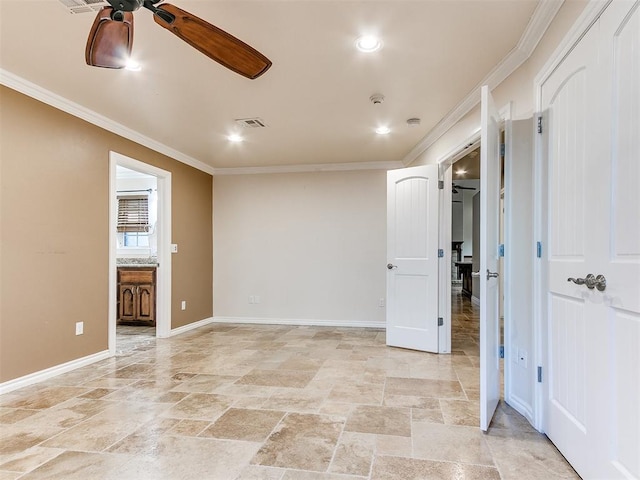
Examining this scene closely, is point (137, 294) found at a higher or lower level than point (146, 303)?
higher

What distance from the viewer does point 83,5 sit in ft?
6.54

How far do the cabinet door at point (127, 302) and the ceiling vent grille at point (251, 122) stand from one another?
3.12 metres

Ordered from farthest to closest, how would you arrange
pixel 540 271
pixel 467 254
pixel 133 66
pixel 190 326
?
pixel 467 254 < pixel 190 326 < pixel 133 66 < pixel 540 271

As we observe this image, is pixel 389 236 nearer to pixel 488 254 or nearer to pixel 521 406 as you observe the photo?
pixel 488 254

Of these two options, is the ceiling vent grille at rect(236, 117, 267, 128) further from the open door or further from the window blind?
the window blind

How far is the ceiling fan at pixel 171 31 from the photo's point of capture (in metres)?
1.58

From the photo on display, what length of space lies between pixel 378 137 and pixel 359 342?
2487mm

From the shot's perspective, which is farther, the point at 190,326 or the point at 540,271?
the point at 190,326

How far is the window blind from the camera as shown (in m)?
6.12

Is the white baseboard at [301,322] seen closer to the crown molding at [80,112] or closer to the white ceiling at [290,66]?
the crown molding at [80,112]

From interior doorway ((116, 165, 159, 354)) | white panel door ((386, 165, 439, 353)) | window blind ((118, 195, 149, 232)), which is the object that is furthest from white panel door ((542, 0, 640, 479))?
window blind ((118, 195, 149, 232))

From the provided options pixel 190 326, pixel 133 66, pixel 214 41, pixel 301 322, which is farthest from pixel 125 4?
pixel 301 322

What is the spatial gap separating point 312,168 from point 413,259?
2.38 meters

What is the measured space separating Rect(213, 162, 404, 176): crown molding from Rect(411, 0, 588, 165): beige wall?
182cm
